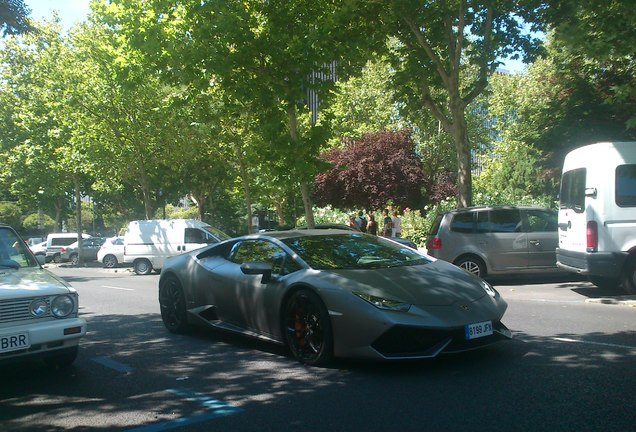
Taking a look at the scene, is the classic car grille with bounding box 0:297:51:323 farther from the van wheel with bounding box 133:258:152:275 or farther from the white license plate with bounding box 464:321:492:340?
the van wheel with bounding box 133:258:152:275

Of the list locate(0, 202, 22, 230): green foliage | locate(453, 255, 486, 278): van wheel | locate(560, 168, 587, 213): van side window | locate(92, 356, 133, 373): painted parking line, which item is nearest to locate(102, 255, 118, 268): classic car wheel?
locate(453, 255, 486, 278): van wheel

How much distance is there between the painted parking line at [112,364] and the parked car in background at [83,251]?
99.1 ft

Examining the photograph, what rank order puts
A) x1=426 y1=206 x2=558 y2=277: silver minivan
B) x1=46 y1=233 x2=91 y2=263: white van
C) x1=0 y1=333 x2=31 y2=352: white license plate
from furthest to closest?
1. x1=46 y1=233 x2=91 y2=263: white van
2. x1=426 y1=206 x2=558 y2=277: silver minivan
3. x1=0 y1=333 x2=31 y2=352: white license plate

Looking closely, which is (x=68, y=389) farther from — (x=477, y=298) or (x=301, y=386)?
(x=477, y=298)

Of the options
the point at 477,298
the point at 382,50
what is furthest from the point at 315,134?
the point at 477,298

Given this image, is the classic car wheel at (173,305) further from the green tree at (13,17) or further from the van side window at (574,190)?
the van side window at (574,190)

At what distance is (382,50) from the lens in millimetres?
15633

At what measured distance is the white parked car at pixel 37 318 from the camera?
5.28m

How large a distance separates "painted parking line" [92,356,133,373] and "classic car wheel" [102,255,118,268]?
22656mm

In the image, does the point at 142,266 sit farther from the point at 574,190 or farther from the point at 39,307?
the point at 39,307

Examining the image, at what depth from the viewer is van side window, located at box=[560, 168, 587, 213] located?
10305 mm

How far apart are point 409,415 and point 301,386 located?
4.03 ft

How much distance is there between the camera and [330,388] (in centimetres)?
518

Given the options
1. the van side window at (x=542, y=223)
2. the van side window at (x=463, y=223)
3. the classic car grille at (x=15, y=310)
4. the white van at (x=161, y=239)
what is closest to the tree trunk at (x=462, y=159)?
the van side window at (x=463, y=223)
